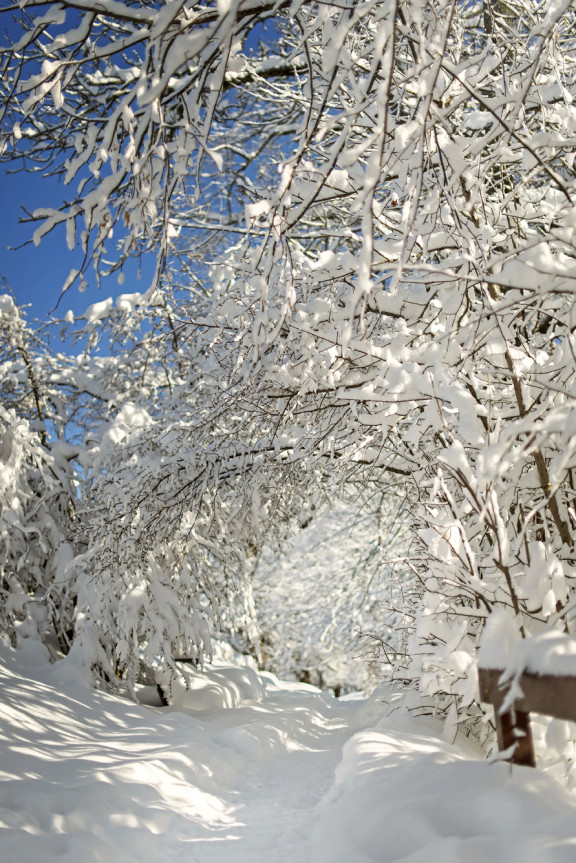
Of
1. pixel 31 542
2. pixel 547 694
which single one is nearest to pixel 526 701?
pixel 547 694

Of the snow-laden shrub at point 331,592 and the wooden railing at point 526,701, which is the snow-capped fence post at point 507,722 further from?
the snow-laden shrub at point 331,592

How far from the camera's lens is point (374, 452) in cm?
453

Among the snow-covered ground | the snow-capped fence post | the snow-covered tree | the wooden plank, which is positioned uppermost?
the snow-covered tree

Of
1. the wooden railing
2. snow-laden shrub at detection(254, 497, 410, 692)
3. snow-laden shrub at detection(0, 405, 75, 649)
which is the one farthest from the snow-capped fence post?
snow-laden shrub at detection(0, 405, 75, 649)

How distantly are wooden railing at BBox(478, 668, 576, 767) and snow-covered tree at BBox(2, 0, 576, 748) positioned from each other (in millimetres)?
258

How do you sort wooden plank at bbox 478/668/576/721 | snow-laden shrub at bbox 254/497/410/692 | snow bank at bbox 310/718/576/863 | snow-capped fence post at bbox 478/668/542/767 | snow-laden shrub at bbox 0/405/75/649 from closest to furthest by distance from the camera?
wooden plank at bbox 478/668/576/721 < snow bank at bbox 310/718/576/863 < snow-capped fence post at bbox 478/668/542/767 < snow-laden shrub at bbox 0/405/75/649 < snow-laden shrub at bbox 254/497/410/692

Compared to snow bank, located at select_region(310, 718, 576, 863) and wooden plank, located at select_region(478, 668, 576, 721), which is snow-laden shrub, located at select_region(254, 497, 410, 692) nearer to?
snow bank, located at select_region(310, 718, 576, 863)

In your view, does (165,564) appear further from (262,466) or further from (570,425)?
(570,425)

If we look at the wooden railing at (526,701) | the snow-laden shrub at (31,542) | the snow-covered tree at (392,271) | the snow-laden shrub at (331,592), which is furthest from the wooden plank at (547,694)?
the snow-laden shrub at (31,542)

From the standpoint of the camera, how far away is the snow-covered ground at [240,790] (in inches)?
83.4

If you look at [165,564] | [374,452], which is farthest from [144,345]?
[374,452]

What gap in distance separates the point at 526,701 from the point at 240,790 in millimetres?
4100

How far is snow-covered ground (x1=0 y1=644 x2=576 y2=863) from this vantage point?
2119 millimetres

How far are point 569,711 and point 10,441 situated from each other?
8.05 meters
